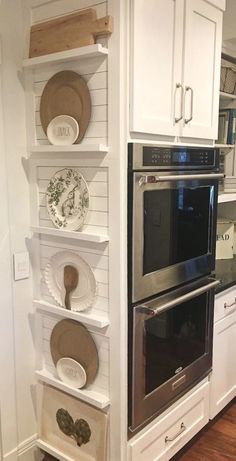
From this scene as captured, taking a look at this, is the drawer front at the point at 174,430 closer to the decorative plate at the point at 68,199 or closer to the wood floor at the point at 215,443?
the wood floor at the point at 215,443

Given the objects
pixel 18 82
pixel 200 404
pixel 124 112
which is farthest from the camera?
pixel 200 404

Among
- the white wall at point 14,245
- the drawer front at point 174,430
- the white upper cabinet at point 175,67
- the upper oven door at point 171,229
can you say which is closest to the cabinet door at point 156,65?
the white upper cabinet at point 175,67

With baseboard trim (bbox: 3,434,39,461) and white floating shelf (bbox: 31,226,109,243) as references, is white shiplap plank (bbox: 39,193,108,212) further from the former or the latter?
baseboard trim (bbox: 3,434,39,461)

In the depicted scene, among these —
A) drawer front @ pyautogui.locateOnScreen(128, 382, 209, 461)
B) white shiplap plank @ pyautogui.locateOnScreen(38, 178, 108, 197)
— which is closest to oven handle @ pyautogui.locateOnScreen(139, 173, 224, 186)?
white shiplap plank @ pyautogui.locateOnScreen(38, 178, 108, 197)

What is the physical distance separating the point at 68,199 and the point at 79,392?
33.1 inches

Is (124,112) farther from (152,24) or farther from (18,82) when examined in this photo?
(18,82)

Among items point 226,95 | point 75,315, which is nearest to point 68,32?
point 75,315

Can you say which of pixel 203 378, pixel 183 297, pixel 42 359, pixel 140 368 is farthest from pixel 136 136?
pixel 203 378

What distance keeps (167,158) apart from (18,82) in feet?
2.38

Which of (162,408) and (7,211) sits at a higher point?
(7,211)

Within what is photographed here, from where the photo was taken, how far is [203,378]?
2.17 m

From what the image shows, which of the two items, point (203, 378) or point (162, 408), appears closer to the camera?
point (162, 408)

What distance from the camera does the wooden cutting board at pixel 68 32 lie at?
1484 mm

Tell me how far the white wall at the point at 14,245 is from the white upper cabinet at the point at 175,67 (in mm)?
562
